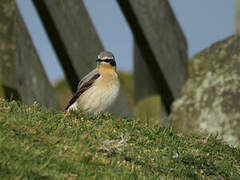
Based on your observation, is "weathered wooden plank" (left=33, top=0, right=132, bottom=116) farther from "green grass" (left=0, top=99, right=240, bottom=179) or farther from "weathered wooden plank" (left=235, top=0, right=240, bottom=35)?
"weathered wooden plank" (left=235, top=0, right=240, bottom=35)

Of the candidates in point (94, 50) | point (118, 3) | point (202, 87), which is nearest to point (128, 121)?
point (94, 50)

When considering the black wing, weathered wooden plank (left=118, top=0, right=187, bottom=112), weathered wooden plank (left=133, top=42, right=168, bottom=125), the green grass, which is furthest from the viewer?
weathered wooden plank (left=133, top=42, right=168, bottom=125)

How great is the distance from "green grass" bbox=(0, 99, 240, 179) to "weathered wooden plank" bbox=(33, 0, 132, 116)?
6.61ft

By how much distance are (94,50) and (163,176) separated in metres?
4.27

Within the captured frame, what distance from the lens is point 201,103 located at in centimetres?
1099

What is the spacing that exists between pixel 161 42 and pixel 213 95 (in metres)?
1.50

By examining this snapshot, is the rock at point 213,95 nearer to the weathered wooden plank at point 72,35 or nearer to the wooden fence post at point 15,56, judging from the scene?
the weathered wooden plank at point 72,35

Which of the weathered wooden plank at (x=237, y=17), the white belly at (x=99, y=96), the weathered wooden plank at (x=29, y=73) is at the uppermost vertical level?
the weathered wooden plank at (x=29, y=73)

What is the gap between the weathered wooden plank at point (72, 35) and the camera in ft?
29.2

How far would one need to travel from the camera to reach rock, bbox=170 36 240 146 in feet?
34.6

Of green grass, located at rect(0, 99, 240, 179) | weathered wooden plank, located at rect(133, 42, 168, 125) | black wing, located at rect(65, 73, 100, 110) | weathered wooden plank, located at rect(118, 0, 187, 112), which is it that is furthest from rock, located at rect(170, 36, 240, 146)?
green grass, located at rect(0, 99, 240, 179)

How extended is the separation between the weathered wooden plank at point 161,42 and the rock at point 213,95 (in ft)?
1.00

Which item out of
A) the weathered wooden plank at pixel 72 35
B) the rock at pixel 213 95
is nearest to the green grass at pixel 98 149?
the weathered wooden plank at pixel 72 35

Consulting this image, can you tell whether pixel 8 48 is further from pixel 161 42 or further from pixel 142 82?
pixel 142 82
